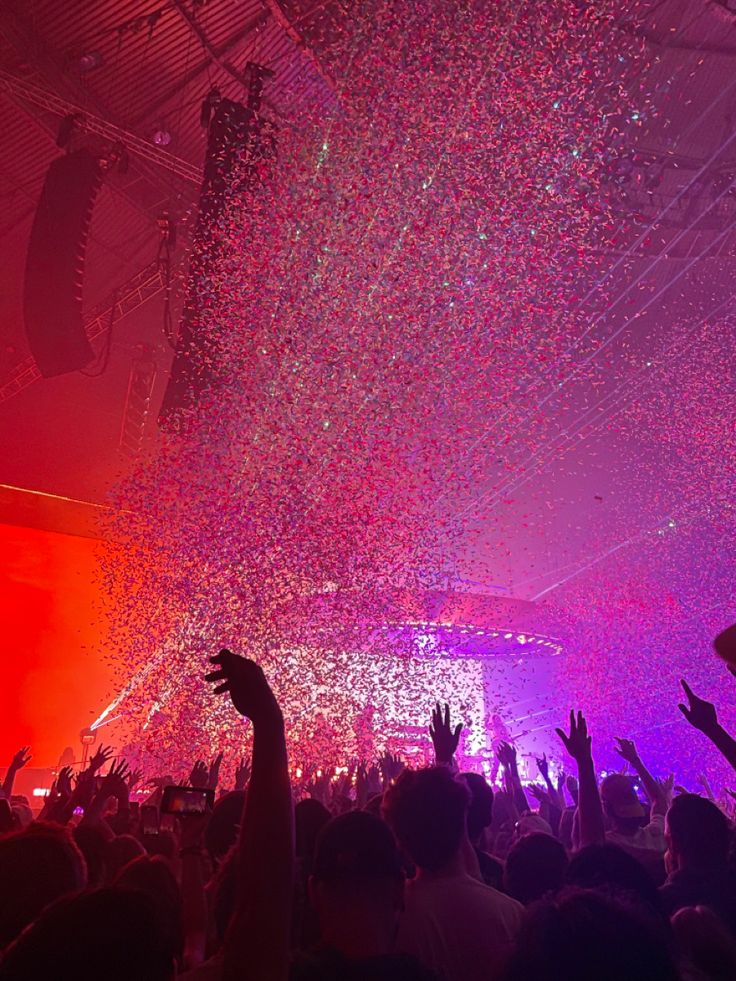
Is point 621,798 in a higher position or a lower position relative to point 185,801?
higher

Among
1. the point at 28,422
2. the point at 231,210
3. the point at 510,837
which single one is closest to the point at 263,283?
the point at 231,210

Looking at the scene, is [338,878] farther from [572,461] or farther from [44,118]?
[572,461]

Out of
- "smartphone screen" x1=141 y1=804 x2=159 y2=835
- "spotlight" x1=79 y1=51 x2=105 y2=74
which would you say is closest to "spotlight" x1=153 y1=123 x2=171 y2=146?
"spotlight" x1=79 y1=51 x2=105 y2=74

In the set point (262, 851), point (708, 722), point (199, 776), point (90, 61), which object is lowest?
point (262, 851)

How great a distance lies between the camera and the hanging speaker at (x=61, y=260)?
847 centimetres

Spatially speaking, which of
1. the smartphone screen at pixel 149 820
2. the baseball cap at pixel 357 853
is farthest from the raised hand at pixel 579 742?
the smartphone screen at pixel 149 820

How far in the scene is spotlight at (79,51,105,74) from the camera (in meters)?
9.19

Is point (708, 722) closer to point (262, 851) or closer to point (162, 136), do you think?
point (262, 851)

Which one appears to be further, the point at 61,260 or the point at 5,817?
the point at 61,260

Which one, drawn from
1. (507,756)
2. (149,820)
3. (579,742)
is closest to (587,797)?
(579,742)

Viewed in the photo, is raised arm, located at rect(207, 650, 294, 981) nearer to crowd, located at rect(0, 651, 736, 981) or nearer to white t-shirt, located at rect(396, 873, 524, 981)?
crowd, located at rect(0, 651, 736, 981)

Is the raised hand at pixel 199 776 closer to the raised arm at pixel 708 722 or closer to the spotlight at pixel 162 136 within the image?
the raised arm at pixel 708 722

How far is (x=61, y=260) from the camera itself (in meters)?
8.59

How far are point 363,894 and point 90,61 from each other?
33.8 feet
